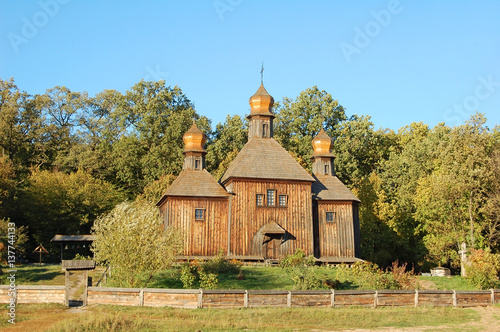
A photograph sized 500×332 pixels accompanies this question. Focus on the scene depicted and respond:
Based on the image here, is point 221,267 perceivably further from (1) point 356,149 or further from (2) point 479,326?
(1) point 356,149

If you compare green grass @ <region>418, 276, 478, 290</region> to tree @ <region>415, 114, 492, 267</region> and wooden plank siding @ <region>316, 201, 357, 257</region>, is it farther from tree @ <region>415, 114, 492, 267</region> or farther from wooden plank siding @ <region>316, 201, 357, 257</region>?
tree @ <region>415, 114, 492, 267</region>

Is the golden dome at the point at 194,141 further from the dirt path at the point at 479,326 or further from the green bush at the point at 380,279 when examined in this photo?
the dirt path at the point at 479,326

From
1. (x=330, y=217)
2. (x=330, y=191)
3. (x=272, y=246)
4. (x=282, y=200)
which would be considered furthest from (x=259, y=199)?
(x=330, y=191)

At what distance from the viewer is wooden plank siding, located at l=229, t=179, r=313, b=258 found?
110 ft

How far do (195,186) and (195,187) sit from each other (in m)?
0.14

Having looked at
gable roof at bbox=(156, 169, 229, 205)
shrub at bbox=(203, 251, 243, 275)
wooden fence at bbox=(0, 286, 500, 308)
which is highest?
gable roof at bbox=(156, 169, 229, 205)

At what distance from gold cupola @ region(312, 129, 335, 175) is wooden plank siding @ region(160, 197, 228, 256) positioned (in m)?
9.05

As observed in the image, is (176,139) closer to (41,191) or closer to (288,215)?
(41,191)

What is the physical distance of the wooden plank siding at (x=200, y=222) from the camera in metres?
33.5

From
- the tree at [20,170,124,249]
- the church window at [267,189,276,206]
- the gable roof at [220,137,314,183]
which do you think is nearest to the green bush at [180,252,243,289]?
the church window at [267,189,276,206]

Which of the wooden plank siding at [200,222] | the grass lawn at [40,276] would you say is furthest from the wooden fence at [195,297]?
the wooden plank siding at [200,222]

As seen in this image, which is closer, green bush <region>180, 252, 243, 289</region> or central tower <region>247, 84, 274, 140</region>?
green bush <region>180, 252, 243, 289</region>

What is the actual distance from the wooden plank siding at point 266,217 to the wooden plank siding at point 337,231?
1684mm

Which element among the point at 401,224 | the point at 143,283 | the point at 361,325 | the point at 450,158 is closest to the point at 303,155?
the point at 401,224
